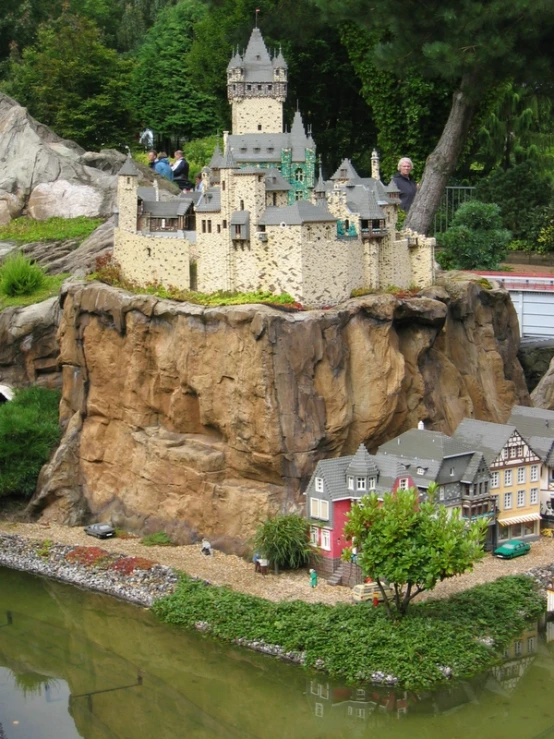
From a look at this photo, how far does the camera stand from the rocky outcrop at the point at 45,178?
196ft

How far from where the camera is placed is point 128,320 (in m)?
45.3

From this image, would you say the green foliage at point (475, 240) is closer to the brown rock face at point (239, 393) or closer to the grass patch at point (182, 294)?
the brown rock face at point (239, 393)

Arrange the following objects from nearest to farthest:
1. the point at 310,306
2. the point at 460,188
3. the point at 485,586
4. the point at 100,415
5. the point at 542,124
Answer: the point at 485,586
the point at 310,306
the point at 100,415
the point at 460,188
the point at 542,124

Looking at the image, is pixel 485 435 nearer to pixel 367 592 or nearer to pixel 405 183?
pixel 367 592

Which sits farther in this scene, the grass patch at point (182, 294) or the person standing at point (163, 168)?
the person standing at point (163, 168)

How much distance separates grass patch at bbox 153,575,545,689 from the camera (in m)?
36.0

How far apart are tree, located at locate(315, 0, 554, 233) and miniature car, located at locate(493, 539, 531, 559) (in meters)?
15.2

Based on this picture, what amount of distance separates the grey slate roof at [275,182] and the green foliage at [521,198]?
17500 millimetres

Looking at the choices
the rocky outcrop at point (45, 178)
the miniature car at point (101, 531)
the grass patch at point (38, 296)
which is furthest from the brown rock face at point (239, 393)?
the rocky outcrop at point (45, 178)

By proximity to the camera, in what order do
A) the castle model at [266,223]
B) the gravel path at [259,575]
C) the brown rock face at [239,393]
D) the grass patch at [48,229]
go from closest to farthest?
1. the gravel path at [259,575]
2. the brown rock face at [239,393]
3. the castle model at [266,223]
4. the grass patch at [48,229]

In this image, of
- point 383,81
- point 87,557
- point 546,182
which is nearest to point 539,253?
point 546,182

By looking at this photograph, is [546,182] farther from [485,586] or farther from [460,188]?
[485,586]

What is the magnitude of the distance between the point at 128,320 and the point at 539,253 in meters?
21.7

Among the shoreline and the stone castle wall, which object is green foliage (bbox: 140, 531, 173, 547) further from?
the stone castle wall
